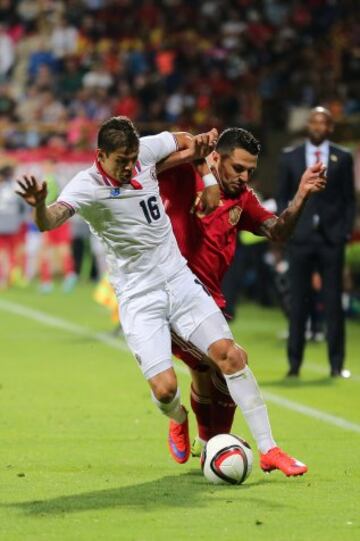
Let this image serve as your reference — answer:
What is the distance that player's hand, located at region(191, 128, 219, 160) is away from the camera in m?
8.52

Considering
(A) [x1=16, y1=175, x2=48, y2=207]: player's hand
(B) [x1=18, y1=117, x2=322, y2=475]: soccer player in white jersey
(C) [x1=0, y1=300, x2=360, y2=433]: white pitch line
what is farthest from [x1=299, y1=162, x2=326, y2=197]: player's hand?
(C) [x1=0, y1=300, x2=360, y2=433]: white pitch line

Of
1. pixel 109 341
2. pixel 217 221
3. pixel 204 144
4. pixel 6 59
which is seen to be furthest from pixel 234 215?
pixel 6 59

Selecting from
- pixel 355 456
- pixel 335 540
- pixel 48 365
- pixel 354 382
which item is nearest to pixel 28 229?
pixel 48 365

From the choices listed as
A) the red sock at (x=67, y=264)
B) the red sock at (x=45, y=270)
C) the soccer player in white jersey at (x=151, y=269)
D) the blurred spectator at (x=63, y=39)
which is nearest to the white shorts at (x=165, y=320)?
the soccer player in white jersey at (x=151, y=269)

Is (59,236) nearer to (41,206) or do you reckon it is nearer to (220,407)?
(220,407)

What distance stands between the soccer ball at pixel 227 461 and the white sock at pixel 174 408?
295mm

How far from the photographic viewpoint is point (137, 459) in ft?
31.9

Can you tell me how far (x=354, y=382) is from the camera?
14.1 metres

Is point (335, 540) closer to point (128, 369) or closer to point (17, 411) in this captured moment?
point (17, 411)

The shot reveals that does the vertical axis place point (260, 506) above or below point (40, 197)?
below

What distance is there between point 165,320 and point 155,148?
37.9 inches

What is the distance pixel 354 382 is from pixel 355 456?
4.31 meters

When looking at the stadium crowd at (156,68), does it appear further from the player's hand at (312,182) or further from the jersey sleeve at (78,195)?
the jersey sleeve at (78,195)

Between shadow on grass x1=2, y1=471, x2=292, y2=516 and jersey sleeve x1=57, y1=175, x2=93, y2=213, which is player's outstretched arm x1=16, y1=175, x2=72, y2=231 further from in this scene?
shadow on grass x1=2, y1=471, x2=292, y2=516
